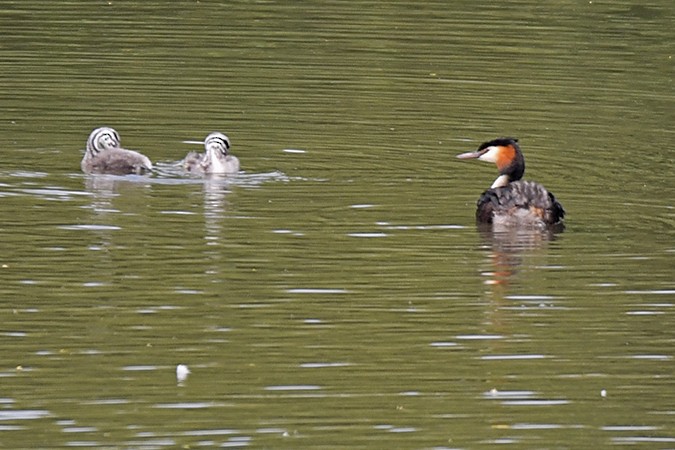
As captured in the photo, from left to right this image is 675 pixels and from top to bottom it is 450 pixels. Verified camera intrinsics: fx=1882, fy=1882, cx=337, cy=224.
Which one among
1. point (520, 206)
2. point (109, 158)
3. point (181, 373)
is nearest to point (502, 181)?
point (520, 206)

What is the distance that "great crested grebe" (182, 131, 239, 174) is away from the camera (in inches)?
591

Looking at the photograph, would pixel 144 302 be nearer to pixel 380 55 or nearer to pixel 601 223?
pixel 601 223

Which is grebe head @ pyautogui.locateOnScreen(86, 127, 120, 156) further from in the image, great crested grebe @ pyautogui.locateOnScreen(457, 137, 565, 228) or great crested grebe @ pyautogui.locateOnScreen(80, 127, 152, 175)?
great crested grebe @ pyautogui.locateOnScreen(457, 137, 565, 228)

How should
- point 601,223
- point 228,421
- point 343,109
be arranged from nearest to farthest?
point 228,421
point 601,223
point 343,109

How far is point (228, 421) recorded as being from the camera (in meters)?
8.56

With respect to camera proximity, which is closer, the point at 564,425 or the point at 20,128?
the point at 564,425

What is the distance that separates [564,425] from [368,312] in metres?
2.26

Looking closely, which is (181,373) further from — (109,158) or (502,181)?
(109,158)

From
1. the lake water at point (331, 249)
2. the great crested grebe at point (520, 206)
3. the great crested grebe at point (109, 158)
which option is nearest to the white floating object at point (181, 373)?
the lake water at point (331, 249)

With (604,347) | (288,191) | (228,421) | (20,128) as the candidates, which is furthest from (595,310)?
(20,128)

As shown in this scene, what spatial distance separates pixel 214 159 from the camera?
15.0 m

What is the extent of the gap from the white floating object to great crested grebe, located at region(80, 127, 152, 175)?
5.97 meters

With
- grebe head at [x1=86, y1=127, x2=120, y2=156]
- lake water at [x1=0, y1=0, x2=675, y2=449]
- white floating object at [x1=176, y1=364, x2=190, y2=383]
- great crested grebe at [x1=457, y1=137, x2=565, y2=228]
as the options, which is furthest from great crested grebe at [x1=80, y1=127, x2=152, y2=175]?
white floating object at [x1=176, y1=364, x2=190, y2=383]

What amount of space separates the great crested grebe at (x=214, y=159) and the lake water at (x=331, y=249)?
0.17 m
